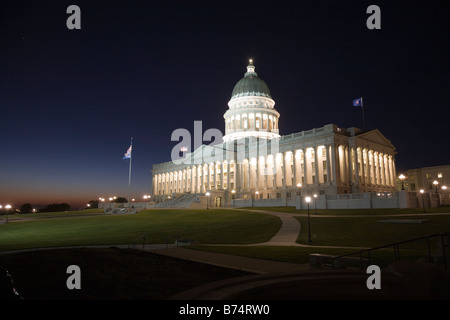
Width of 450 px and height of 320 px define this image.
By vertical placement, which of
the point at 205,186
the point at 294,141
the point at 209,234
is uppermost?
the point at 294,141

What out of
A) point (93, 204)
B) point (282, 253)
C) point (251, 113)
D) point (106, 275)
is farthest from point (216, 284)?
point (93, 204)

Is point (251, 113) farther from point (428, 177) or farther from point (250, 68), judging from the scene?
point (428, 177)

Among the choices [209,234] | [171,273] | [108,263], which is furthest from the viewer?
[209,234]

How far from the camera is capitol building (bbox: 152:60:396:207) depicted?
73.0 m

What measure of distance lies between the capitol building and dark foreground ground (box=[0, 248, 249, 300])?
173 ft

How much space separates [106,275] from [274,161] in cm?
7411

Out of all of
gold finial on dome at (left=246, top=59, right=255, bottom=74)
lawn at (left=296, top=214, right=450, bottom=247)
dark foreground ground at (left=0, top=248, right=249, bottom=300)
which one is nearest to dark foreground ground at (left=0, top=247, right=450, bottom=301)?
dark foreground ground at (left=0, top=248, right=249, bottom=300)

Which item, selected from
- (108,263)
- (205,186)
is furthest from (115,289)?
(205,186)

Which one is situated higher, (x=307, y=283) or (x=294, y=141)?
(x=294, y=141)

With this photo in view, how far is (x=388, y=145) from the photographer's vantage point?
8875cm

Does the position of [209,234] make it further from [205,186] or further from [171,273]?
[205,186]

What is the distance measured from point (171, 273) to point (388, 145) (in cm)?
9081
